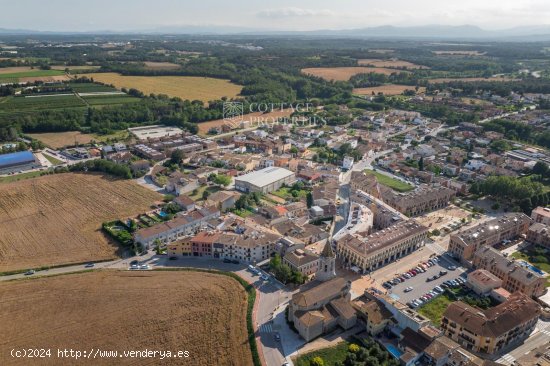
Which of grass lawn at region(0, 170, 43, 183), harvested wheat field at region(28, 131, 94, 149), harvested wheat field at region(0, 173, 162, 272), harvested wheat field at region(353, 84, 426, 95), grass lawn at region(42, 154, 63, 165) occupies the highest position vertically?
harvested wheat field at region(353, 84, 426, 95)

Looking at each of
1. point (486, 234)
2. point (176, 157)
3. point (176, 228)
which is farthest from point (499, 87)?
point (176, 228)

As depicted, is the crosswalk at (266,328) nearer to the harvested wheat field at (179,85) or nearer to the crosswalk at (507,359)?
the crosswalk at (507,359)

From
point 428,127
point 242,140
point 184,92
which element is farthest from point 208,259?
point 184,92

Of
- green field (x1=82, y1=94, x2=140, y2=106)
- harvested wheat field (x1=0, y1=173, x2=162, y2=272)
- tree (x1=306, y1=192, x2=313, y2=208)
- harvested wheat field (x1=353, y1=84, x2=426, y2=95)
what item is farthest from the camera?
harvested wheat field (x1=353, y1=84, x2=426, y2=95)

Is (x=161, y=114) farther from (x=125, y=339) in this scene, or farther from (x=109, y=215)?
(x=125, y=339)

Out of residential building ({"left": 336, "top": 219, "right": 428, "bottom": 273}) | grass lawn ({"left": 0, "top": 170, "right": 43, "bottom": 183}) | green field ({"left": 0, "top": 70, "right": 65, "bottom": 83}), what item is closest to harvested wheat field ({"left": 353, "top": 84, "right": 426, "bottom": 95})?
residential building ({"left": 336, "top": 219, "right": 428, "bottom": 273})

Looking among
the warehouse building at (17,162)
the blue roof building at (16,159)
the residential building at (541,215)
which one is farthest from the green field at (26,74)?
the residential building at (541,215)

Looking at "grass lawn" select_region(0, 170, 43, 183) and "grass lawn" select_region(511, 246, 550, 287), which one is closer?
"grass lawn" select_region(511, 246, 550, 287)

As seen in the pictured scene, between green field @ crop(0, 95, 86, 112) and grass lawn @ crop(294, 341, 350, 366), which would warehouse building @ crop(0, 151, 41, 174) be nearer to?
green field @ crop(0, 95, 86, 112)
